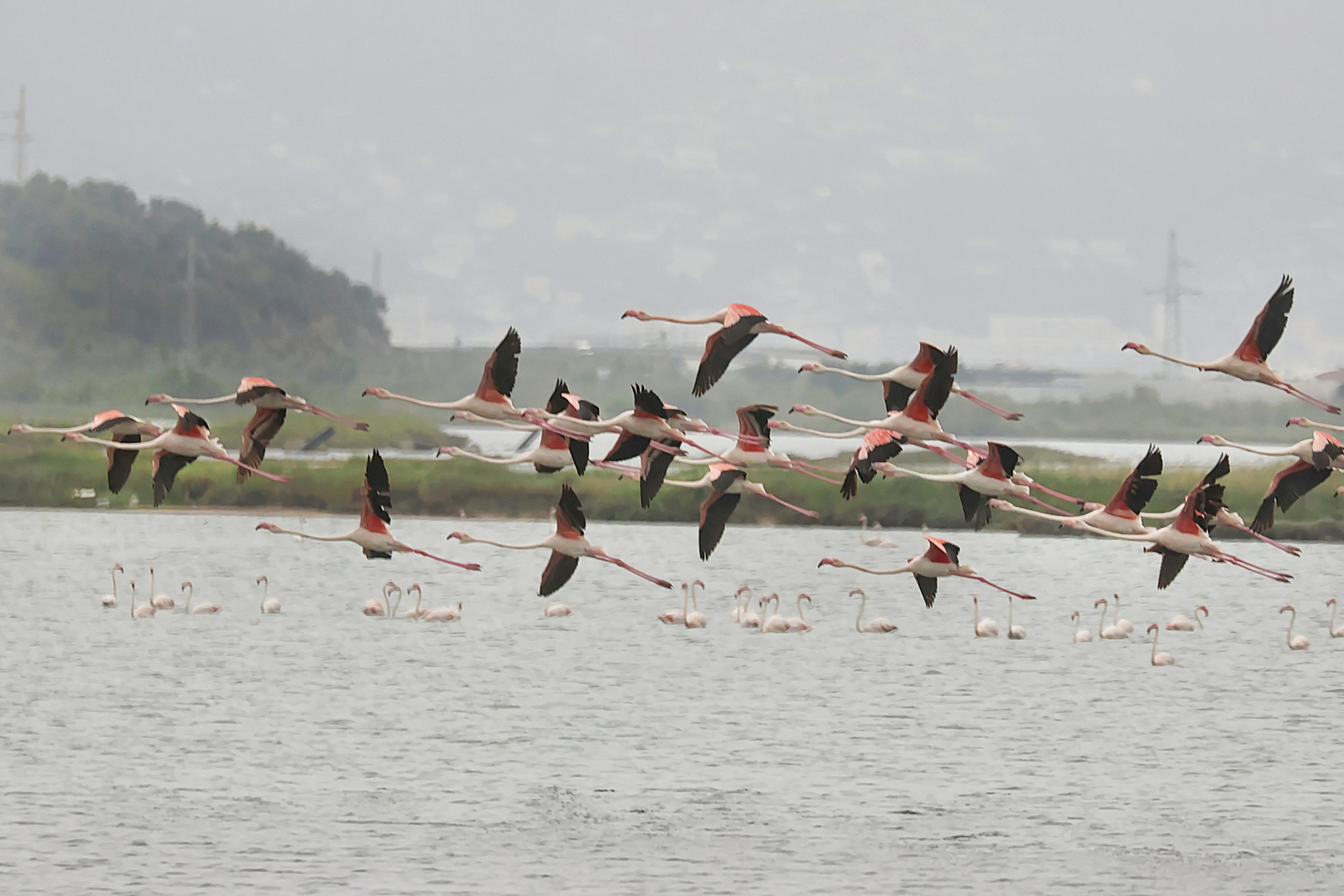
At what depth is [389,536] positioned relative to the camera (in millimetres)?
18125

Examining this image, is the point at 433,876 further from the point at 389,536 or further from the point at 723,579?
the point at 723,579

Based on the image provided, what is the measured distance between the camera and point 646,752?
28.8 m

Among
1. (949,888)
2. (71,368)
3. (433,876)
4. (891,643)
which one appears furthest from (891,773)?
(71,368)

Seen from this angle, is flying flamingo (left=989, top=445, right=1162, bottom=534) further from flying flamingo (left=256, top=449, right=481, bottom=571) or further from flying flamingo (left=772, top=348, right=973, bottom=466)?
flying flamingo (left=256, top=449, right=481, bottom=571)

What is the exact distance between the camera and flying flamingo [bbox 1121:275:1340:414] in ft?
52.5

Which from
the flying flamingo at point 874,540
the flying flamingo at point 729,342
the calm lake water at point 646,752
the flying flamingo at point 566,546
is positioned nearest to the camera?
the flying flamingo at point 729,342

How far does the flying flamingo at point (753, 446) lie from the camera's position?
17375mm

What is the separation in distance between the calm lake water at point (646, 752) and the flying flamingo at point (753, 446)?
20.2ft

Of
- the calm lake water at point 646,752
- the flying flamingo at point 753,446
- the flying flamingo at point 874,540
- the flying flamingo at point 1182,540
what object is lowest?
the calm lake water at point 646,752

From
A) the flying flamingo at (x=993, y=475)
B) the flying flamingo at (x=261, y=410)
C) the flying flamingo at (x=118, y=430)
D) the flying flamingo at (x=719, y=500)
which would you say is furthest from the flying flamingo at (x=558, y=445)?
the flying flamingo at (x=118, y=430)

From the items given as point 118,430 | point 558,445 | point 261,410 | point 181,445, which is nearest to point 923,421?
point 558,445

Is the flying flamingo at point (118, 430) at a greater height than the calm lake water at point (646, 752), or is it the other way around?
the flying flamingo at point (118, 430)

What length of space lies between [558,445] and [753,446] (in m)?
2.21

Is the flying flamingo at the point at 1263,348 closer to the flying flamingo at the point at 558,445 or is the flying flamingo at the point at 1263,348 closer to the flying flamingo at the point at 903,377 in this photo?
the flying flamingo at the point at 903,377
